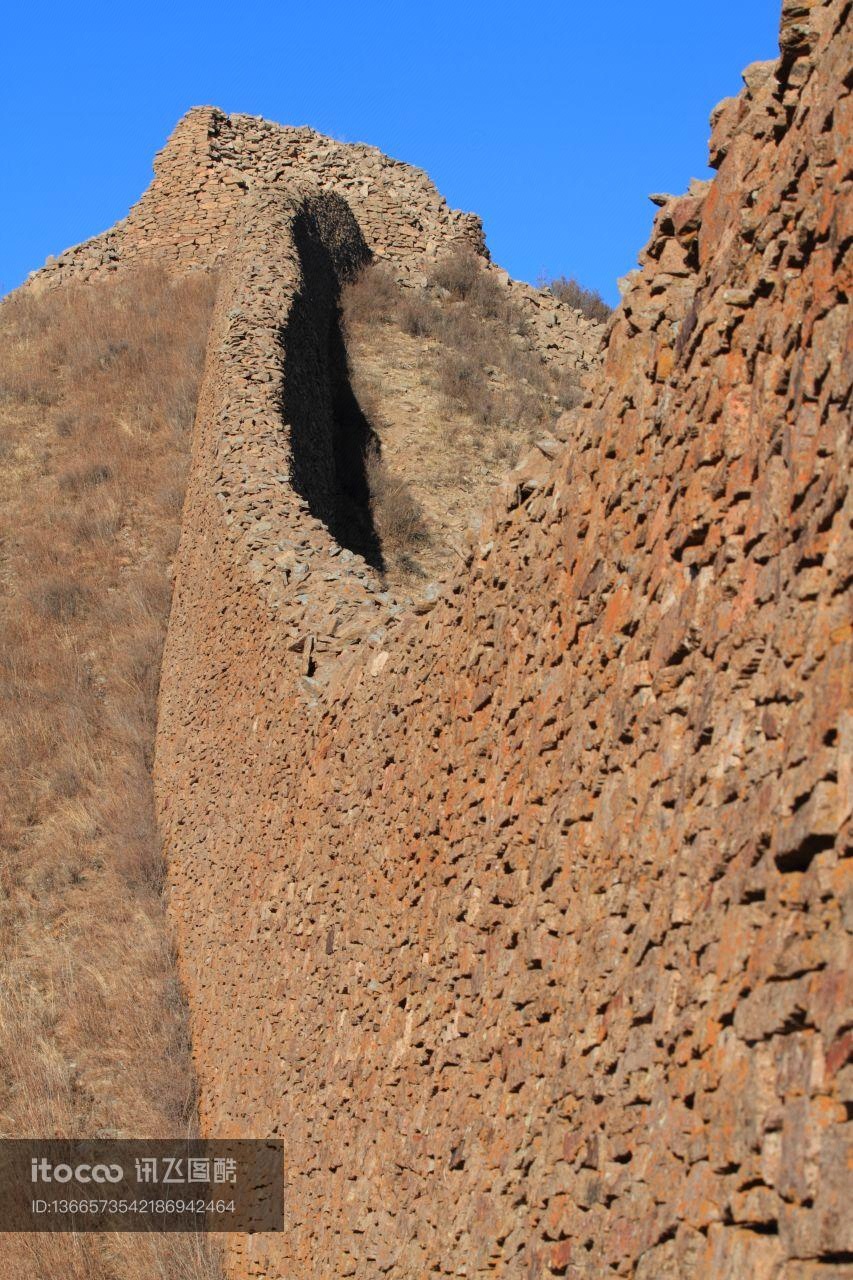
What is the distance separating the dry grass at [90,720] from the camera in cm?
870

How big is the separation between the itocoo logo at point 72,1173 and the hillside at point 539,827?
0.29m

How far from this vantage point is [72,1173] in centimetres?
814

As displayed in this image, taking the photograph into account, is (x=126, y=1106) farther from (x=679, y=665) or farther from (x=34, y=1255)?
(x=679, y=665)

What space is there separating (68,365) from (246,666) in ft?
36.5

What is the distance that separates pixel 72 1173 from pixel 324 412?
1066cm

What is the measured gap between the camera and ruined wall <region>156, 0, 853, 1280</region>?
9.15ft

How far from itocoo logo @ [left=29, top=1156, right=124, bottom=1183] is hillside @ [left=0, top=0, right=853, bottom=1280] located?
29 centimetres

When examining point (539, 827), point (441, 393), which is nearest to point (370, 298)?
point (441, 393)

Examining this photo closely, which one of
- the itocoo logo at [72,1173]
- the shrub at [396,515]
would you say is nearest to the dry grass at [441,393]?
the shrub at [396,515]

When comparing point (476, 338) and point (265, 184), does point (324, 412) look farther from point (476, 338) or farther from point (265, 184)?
point (265, 184)

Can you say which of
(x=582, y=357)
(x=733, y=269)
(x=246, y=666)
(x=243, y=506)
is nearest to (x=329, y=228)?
(x=582, y=357)

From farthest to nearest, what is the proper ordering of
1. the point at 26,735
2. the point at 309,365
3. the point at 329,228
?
the point at 329,228
the point at 309,365
the point at 26,735

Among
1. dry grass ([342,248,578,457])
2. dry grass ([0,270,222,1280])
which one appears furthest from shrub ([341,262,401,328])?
dry grass ([0,270,222,1280])

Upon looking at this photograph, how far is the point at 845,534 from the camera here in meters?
2.81
